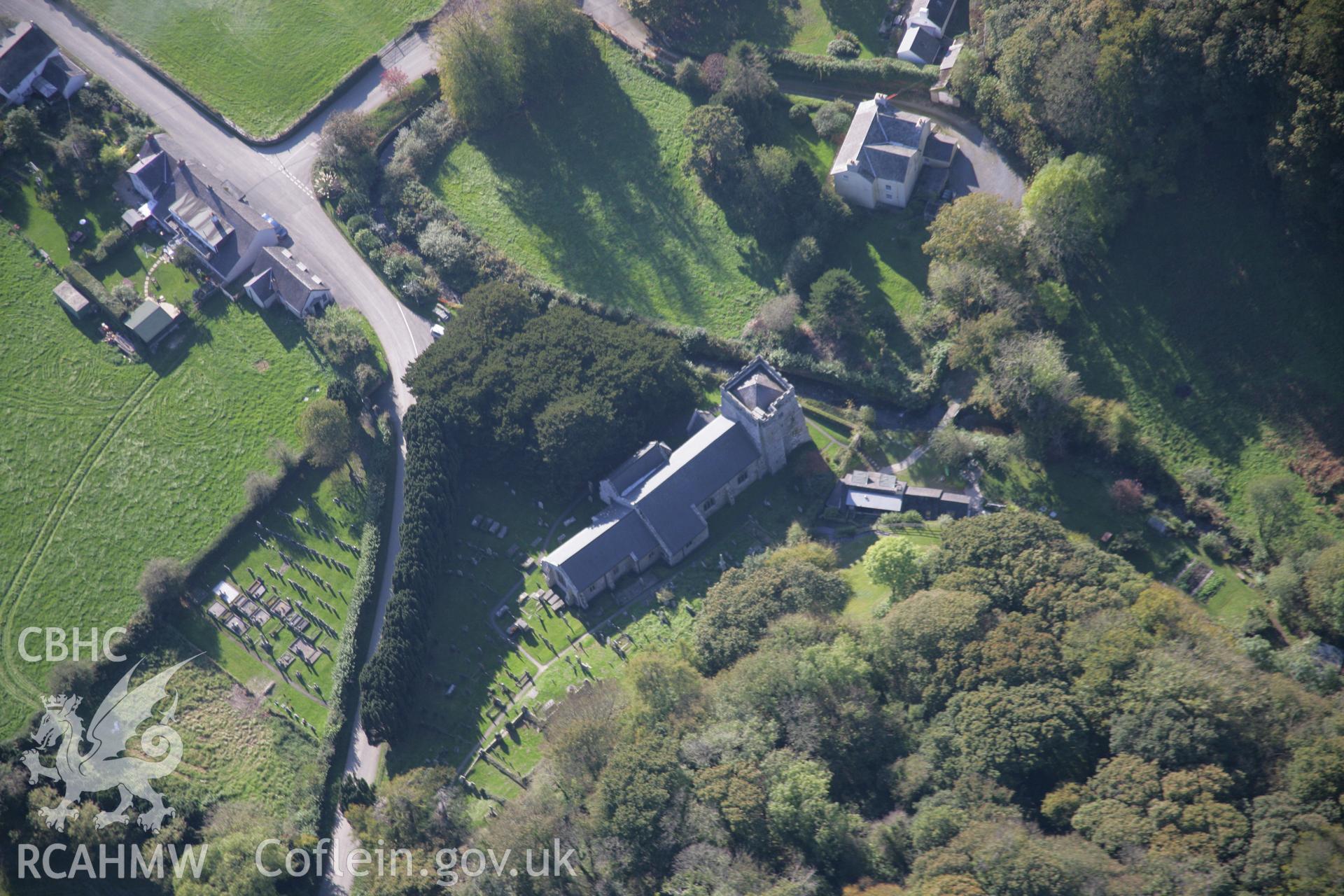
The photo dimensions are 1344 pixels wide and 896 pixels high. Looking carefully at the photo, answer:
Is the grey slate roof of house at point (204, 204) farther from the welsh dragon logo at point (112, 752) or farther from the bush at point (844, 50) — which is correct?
the bush at point (844, 50)

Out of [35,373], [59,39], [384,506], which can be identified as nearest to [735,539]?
[384,506]

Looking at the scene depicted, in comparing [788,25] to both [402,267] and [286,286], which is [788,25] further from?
[286,286]

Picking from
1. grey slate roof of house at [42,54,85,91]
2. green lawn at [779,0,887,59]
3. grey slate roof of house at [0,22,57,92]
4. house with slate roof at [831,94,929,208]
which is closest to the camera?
house with slate roof at [831,94,929,208]

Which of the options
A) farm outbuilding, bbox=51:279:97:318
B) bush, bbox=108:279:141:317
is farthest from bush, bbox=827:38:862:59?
farm outbuilding, bbox=51:279:97:318

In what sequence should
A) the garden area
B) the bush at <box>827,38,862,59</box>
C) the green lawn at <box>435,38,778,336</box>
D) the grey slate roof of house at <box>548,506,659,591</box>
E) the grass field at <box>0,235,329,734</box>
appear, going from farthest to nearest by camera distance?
the garden area
the bush at <box>827,38,862,59</box>
the green lawn at <box>435,38,778,336</box>
the grass field at <box>0,235,329,734</box>
the grey slate roof of house at <box>548,506,659,591</box>

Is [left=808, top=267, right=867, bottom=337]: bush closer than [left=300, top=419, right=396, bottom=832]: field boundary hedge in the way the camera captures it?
No

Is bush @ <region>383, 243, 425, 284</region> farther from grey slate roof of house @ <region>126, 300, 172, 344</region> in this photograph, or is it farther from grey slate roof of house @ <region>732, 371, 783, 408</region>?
grey slate roof of house @ <region>732, 371, 783, 408</region>

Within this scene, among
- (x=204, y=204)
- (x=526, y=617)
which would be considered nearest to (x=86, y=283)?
(x=204, y=204)

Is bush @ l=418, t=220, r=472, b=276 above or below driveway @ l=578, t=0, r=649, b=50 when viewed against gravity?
below

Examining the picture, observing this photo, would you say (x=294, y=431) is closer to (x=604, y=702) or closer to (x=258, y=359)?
(x=258, y=359)
